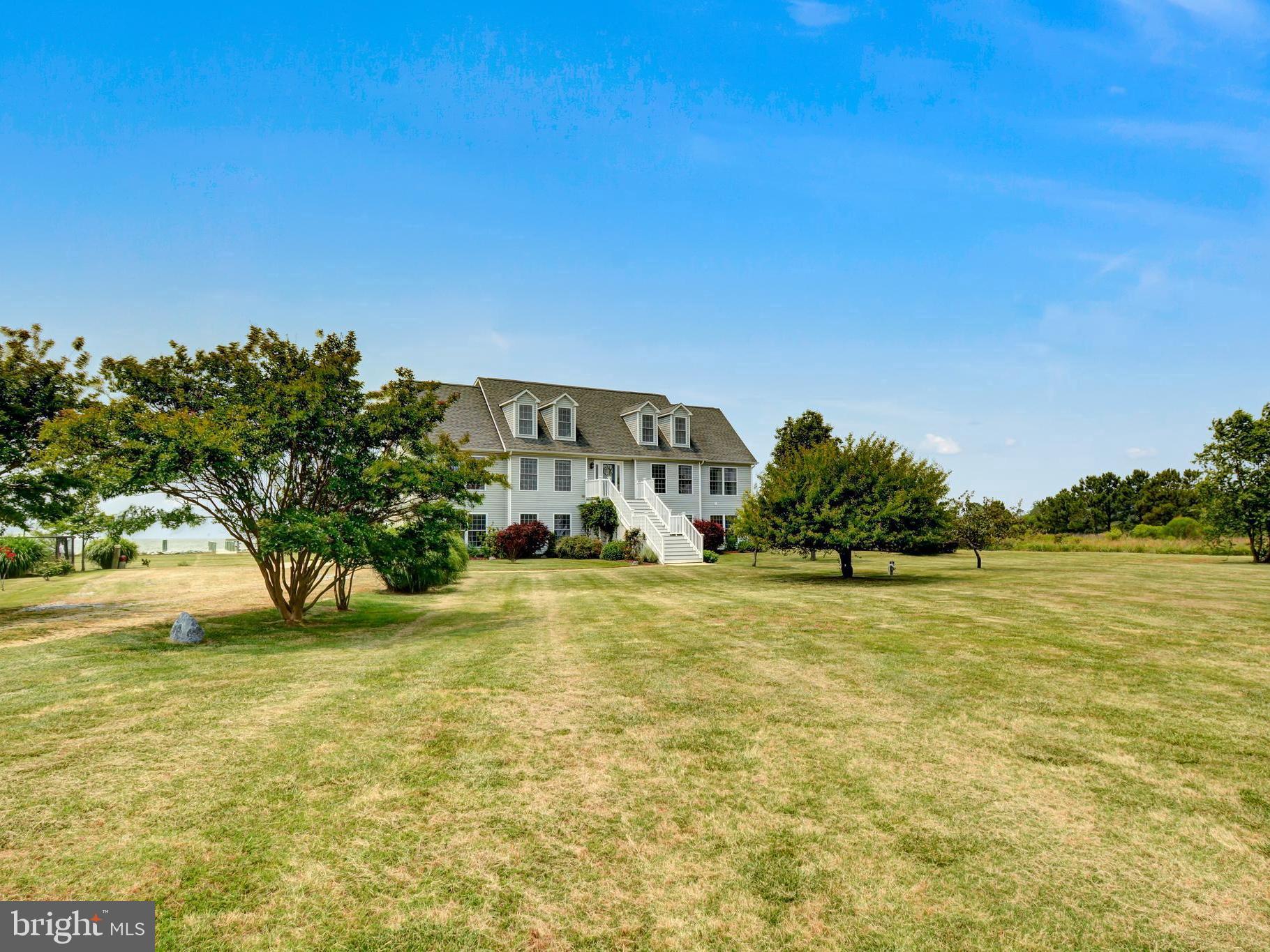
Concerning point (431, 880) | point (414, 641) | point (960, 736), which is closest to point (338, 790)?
point (431, 880)

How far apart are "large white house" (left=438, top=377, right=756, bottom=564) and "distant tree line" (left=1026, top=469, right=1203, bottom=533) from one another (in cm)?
3395

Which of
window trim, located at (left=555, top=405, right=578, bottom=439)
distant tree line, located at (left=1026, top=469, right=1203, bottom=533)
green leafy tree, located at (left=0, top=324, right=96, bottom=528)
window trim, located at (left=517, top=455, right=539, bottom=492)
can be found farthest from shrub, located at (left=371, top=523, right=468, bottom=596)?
distant tree line, located at (left=1026, top=469, right=1203, bottom=533)

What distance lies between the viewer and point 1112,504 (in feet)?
199

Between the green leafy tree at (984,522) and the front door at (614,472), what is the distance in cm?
1784

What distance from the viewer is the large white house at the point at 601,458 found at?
113 feet

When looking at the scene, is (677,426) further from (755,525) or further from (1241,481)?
(1241,481)

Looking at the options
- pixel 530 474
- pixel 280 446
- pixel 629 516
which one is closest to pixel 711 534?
pixel 629 516

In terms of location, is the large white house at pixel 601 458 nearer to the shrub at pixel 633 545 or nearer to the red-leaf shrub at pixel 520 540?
the shrub at pixel 633 545

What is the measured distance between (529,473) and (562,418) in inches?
154

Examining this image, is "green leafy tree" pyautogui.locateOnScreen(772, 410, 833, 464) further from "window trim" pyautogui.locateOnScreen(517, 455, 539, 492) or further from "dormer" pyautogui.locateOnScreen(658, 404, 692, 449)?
"window trim" pyautogui.locateOnScreen(517, 455, 539, 492)

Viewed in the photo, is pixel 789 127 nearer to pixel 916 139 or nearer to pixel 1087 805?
→ pixel 916 139

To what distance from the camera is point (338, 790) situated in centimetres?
487

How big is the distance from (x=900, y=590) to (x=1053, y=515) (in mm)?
54557

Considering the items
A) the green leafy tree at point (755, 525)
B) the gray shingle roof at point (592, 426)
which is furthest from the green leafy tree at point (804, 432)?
the green leafy tree at point (755, 525)
